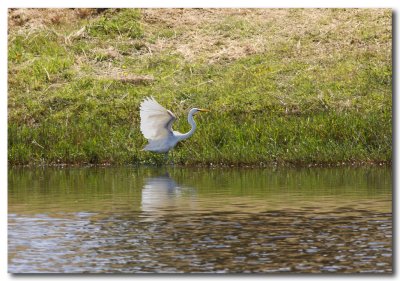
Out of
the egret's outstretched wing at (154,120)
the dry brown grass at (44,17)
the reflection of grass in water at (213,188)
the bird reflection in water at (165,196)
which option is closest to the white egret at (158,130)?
the egret's outstretched wing at (154,120)

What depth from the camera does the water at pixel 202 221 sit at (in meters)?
7.19

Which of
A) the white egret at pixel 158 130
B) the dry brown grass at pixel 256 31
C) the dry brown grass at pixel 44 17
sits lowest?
the white egret at pixel 158 130

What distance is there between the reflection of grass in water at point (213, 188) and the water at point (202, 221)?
0.01 m

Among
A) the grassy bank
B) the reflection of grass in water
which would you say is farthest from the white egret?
the grassy bank

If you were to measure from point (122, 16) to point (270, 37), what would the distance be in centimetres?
229

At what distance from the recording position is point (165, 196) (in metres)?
10.4

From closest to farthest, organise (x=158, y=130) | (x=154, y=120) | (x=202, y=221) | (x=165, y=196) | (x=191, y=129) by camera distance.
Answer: (x=202, y=221)
(x=165, y=196)
(x=154, y=120)
(x=158, y=130)
(x=191, y=129)

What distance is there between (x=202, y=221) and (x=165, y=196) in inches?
64.4

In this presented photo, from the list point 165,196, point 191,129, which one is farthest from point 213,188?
point 191,129

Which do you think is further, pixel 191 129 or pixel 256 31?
pixel 256 31

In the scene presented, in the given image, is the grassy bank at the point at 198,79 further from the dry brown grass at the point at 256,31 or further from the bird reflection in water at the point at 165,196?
the bird reflection in water at the point at 165,196

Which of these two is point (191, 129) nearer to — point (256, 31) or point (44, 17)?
point (256, 31)

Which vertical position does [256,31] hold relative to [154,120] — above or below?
above
